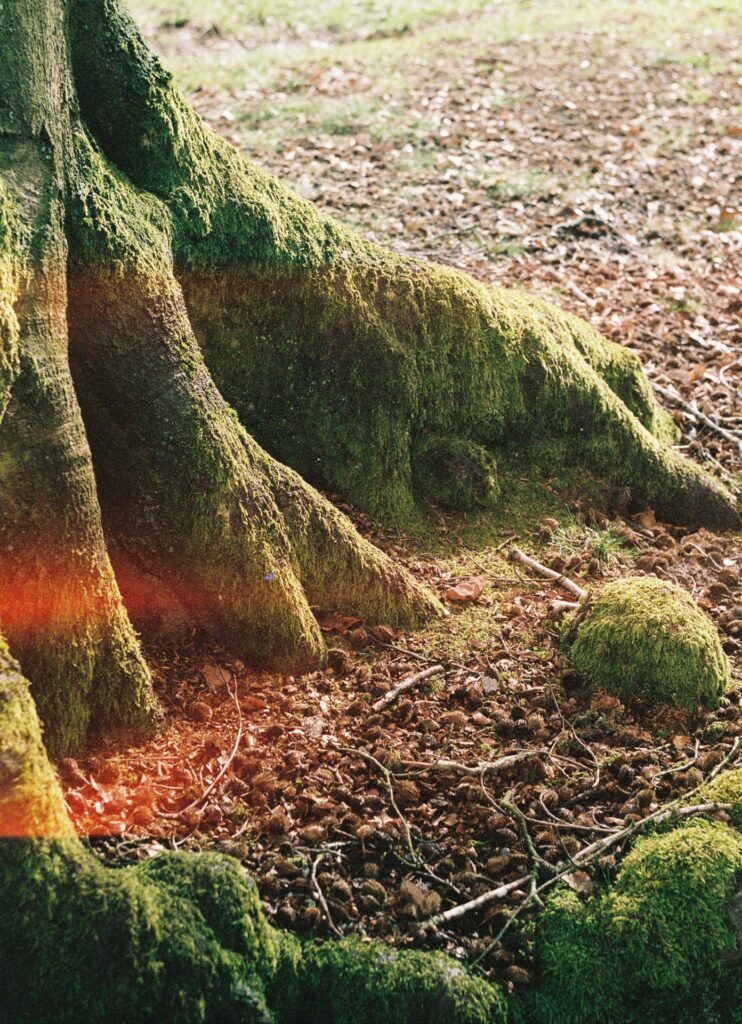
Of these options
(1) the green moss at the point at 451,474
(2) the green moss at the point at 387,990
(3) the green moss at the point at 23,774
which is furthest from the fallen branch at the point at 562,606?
(3) the green moss at the point at 23,774

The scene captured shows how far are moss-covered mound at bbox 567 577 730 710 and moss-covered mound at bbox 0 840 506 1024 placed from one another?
1.60 m

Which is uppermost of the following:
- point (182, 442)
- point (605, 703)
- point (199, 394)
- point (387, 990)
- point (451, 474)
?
point (199, 394)

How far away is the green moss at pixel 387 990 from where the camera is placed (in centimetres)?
286

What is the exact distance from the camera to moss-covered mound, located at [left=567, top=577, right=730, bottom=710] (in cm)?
415

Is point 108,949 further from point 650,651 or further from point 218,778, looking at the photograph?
point 650,651

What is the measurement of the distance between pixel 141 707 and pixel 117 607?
375 mm

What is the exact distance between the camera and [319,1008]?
2.91m

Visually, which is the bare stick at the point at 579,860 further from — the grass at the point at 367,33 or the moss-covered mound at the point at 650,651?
the grass at the point at 367,33

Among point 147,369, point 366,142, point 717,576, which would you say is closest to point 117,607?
point 147,369

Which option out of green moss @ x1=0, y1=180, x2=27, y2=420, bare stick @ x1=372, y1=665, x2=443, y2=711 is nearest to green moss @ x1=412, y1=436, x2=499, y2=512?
bare stick @ x1=372, y1=665, x2=443, y2=711

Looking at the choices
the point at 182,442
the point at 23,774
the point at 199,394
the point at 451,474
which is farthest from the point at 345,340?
the point at 23,774

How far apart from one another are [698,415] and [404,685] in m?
3.47

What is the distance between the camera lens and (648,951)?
306cm

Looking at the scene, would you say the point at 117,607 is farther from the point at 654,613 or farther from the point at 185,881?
the point at 654,613
